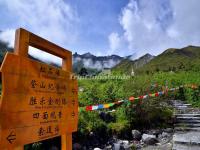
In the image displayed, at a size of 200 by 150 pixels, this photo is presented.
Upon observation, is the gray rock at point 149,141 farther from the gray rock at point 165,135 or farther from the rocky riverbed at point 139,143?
the gray rock at point 165,135

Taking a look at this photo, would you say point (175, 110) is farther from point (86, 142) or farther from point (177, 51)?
point (177, 51)

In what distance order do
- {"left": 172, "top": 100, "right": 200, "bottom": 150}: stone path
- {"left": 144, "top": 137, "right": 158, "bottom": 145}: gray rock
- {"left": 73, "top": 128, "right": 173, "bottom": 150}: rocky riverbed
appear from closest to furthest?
{"left": 172, "top": 100, "right": 200, "bottom": 150}: stone path, {"left": 73, "top": 128, "right": 173, "bottom": 150}: rocky riverbed, {"left": 144, "top": 137, "right": 158, "bottom": 145}: gray rock

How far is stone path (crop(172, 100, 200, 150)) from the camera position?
275 inches

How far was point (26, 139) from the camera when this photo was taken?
244 centimetres

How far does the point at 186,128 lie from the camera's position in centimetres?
934

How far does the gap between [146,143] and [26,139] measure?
20.7 ft

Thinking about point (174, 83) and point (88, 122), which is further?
point (174, 83)

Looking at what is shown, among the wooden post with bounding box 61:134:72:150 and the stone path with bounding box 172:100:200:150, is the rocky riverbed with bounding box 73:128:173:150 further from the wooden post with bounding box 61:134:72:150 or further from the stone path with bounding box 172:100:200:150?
the wooden post with bounding box 61:134:72:150

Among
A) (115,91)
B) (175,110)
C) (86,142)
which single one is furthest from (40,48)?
(175,110)

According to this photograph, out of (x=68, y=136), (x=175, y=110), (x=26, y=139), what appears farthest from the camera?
(x=175, y=110)

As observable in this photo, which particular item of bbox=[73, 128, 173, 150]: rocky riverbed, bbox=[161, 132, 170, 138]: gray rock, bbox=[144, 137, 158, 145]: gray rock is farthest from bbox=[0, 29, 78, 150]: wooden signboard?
bbox=[161, 132, 170, 138]: gray rock

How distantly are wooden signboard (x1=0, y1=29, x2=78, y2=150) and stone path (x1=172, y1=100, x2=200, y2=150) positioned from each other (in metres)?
4.63

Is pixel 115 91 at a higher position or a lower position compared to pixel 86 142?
higher

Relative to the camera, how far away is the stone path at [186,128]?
699cm
